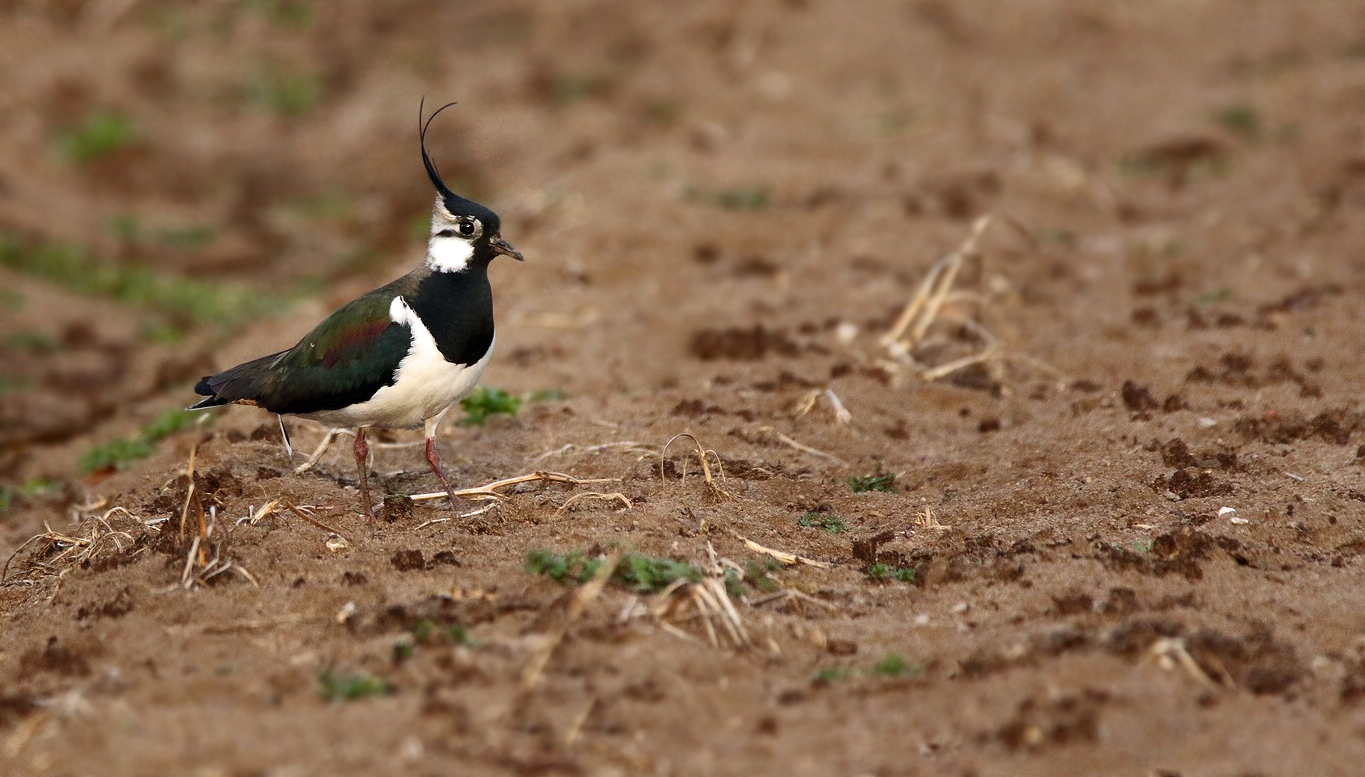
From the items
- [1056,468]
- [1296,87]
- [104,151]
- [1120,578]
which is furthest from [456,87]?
[1120,578]

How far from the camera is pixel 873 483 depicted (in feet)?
22.5

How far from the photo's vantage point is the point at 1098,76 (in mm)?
14812

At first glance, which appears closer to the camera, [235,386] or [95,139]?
[235,386]

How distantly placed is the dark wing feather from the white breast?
34mm

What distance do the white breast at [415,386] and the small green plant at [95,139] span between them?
9.83 m

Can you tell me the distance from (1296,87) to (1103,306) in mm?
5410

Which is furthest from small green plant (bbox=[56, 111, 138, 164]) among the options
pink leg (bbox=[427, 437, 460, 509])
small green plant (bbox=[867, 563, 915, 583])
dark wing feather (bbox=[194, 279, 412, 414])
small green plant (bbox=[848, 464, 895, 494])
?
small green plant (bbox=[867, 563, 915, 583])

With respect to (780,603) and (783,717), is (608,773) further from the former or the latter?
(780,603)

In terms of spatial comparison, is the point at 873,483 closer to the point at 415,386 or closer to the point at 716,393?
the point at 716,393

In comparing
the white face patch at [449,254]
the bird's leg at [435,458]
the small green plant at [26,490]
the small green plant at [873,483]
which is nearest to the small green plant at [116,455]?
the small green plant at [26,490]

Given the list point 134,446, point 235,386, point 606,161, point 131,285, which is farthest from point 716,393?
point 131,285

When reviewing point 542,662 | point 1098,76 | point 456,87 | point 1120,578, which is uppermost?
point 456,87

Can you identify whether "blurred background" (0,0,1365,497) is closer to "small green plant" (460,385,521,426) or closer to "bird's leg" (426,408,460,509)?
"small green plant" (460,385,521,426)

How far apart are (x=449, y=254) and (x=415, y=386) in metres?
0.64
